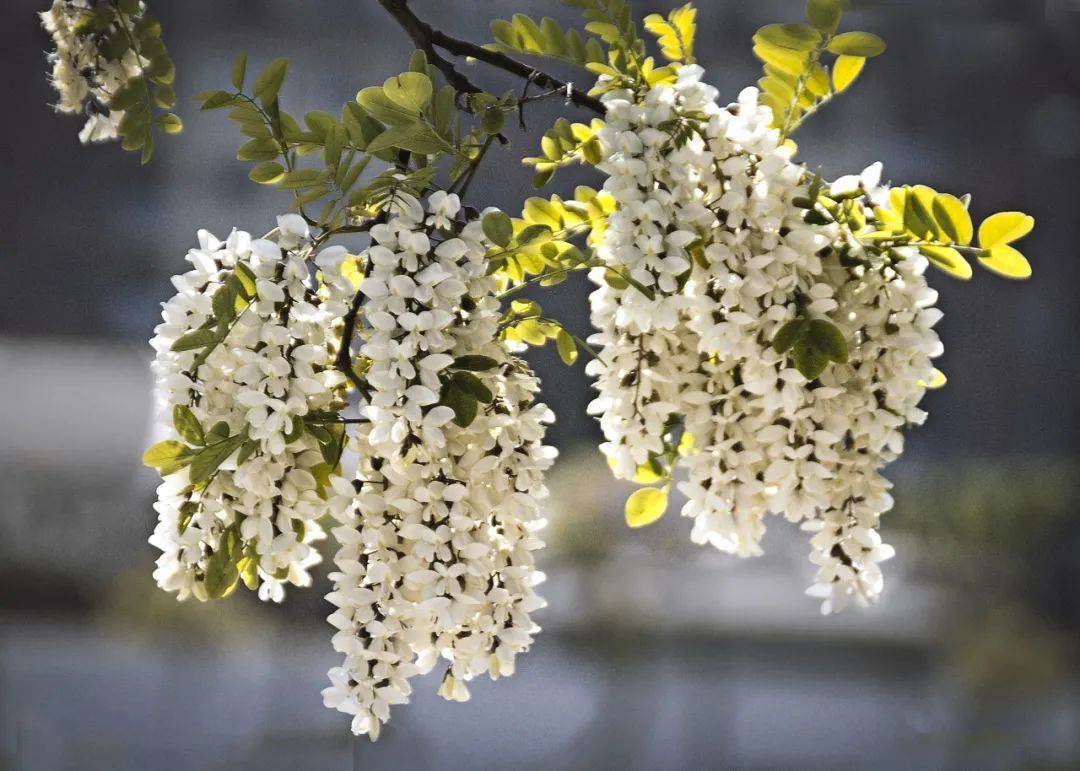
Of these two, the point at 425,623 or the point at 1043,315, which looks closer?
the point at 425,623

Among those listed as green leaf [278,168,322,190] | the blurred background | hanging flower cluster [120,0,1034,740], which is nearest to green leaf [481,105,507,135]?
hanging flower cluster [120,0,1034,740]

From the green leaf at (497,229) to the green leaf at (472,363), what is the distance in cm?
7

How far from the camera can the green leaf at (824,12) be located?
67 cm

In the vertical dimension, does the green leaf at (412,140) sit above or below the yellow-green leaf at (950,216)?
above

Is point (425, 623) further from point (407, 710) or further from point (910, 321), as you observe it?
point (407, 710)

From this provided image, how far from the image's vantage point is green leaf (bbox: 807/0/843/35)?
2.19 ft

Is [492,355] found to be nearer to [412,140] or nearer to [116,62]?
[412,140]

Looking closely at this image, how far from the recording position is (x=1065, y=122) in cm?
195

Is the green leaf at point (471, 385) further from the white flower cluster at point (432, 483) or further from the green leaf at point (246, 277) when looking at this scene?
the green leaf at point (246, 277)

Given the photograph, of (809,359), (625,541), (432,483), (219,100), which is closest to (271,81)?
(219,100)

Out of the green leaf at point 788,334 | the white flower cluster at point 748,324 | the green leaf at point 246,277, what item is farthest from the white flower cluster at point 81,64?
the green leaf at point 788,334

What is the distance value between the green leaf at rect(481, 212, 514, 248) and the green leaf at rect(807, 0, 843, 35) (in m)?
0.22

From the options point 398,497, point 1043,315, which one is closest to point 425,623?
point 398,497

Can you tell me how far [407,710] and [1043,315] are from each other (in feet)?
4.22
